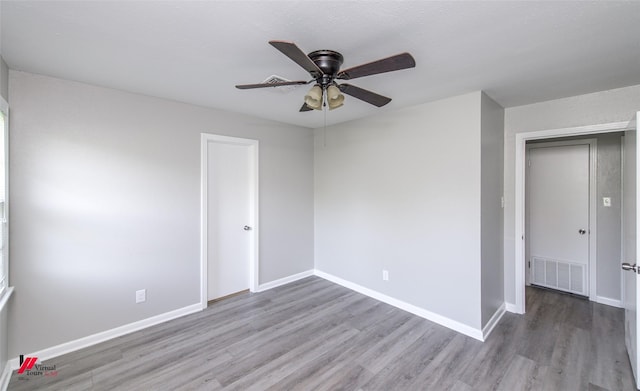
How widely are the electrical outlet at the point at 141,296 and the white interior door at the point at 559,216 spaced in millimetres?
5138

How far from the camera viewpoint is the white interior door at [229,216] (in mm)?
3469

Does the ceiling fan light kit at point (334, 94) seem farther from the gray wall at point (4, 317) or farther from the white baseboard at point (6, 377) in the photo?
the white baseboard at point (6, 377)

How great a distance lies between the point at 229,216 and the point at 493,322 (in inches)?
132

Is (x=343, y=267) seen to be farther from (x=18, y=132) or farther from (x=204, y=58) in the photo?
Result: (x=18, y=132)

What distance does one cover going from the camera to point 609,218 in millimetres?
3398

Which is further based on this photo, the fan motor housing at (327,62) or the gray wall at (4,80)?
the gray wall at (4,80)

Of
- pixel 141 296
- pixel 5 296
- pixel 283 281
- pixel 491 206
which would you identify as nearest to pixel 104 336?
pixel 141 296

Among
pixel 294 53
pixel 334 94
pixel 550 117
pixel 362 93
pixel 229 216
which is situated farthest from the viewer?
pixel 229 216

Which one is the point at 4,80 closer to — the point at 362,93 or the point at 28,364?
the point at 28,364

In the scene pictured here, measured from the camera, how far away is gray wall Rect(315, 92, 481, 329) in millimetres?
2748

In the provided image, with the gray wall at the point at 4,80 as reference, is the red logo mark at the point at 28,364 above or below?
below

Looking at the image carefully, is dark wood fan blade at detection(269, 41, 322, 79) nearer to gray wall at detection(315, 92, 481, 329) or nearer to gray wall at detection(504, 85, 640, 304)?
gray wall at detection(315, 92, 481, 329)

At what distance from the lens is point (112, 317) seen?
266 cm
